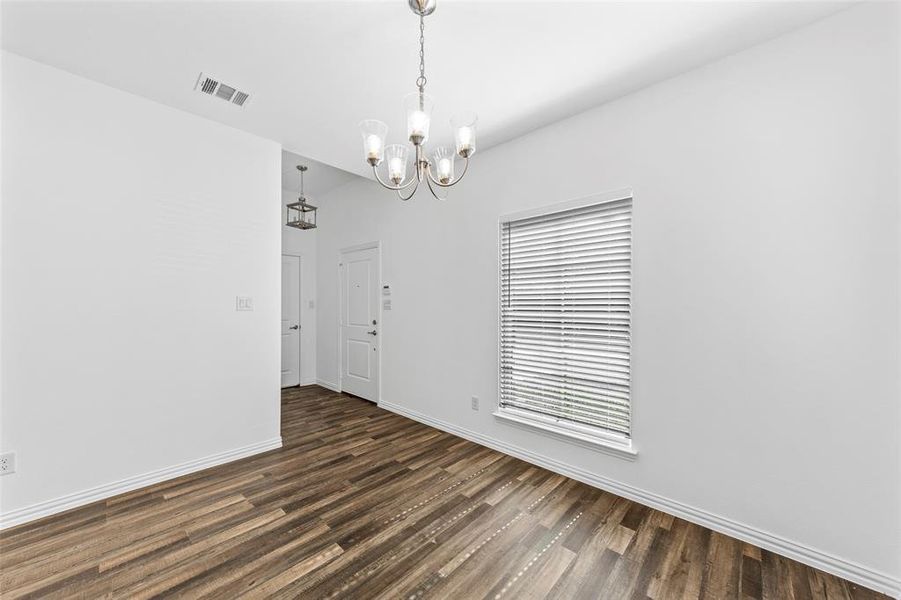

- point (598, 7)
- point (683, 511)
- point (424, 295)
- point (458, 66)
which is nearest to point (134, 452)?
point (424, 295)

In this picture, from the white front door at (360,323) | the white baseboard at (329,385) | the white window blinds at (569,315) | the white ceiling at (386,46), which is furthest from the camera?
the white baseboard at (329,385)

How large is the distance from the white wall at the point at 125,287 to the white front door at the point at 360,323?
4.76 ft

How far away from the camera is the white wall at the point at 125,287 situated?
2203 millimetres

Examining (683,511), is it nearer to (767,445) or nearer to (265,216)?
(767,445)

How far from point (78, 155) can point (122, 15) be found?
1053mm

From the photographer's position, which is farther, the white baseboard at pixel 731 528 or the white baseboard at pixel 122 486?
the white baseboard at pixel 122 486

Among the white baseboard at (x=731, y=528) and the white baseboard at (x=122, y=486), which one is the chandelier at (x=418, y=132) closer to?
the white baseboard at (x=731, y=528)

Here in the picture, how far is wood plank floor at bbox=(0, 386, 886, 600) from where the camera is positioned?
1696mm

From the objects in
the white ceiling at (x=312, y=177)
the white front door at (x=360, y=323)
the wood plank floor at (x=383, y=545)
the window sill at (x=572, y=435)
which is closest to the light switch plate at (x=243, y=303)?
the wood plank floor at (x=383, y=545)

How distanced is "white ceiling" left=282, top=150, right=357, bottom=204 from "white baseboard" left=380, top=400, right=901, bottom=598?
12.4 ft

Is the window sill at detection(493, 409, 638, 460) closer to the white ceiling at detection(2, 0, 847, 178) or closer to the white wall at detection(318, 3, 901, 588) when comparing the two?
the white wall at detection(318, 3, 901, 588)

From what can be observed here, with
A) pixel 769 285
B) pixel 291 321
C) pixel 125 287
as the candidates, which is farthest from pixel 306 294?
pixel 769 285

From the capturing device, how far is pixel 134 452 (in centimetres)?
259

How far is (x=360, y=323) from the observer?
493 centimetres
